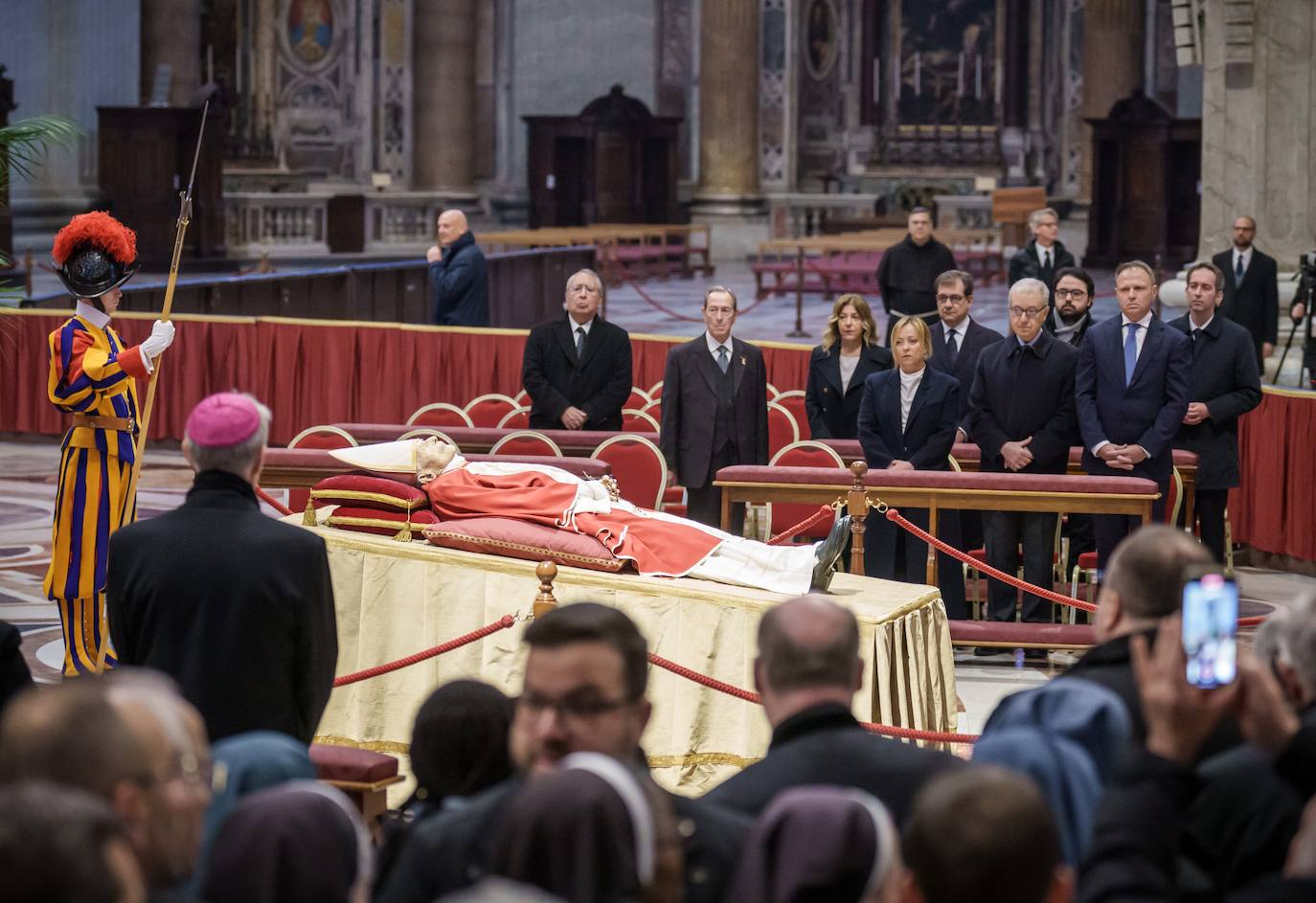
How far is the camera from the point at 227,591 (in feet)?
14.4

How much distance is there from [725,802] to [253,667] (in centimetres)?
168

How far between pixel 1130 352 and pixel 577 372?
2.83 meters

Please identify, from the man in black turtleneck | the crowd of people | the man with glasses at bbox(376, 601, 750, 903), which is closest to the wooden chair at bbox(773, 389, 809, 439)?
the man in black turtleneck

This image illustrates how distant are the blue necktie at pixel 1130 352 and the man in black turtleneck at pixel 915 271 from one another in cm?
515

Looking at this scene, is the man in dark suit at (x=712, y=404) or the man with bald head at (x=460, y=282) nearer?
the man in dark suit at (x=712, y=404)

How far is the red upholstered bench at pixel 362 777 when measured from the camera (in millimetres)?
4098

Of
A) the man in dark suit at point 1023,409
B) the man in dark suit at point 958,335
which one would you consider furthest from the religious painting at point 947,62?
the man in dark suit at point 1023,409

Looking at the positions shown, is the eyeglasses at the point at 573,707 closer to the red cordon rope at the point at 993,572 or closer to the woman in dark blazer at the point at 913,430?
the red cordon rope at the point at 993,572

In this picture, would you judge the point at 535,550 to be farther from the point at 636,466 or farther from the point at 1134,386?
the point at 1134,386

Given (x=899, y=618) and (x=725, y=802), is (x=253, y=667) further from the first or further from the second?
(x=899, y=618)

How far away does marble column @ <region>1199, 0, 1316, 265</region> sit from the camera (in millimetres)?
12773

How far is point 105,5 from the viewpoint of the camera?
2559cm

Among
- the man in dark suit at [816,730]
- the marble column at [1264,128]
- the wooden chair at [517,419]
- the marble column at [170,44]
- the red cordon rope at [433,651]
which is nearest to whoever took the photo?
the man in dark suit at [816,730]

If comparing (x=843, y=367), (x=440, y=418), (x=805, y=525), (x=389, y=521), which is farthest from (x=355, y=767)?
(x=440, y=418)
